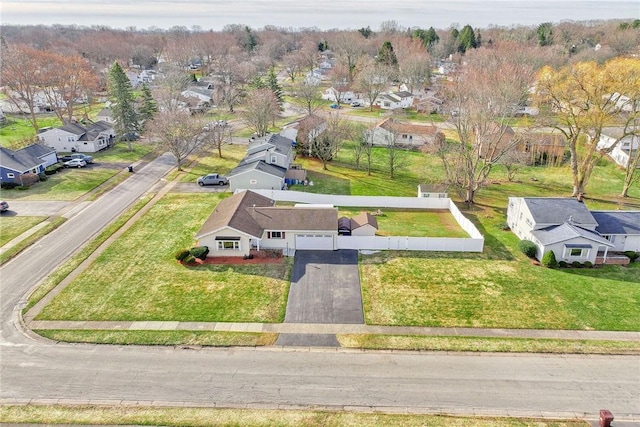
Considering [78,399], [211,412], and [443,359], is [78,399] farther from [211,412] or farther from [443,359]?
[443,359]

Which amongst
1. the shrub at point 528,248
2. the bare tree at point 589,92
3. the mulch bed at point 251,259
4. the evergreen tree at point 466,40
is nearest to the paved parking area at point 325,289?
the mulch bed at point 251,259

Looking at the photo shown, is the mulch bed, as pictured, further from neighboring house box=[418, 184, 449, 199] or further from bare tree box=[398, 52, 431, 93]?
bare tree box=[398, 52, 431, 93]

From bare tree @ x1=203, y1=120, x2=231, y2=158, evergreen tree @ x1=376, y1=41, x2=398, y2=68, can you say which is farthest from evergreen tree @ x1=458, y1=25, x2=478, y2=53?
bare tree @ x1=203, y1=120, x2=231, y2=158

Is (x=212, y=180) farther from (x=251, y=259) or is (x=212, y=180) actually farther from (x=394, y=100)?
(x=394, y=100)

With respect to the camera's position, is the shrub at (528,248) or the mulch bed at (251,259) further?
the shrub at (528,248)

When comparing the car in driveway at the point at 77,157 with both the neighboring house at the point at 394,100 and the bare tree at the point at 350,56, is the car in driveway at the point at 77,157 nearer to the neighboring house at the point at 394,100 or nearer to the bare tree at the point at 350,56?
the neighboring house at the point at 394,100

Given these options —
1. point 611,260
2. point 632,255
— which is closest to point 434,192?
point 611,260

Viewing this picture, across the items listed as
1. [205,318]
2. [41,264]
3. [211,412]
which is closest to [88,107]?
[41,264]

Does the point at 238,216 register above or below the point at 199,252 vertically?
above
